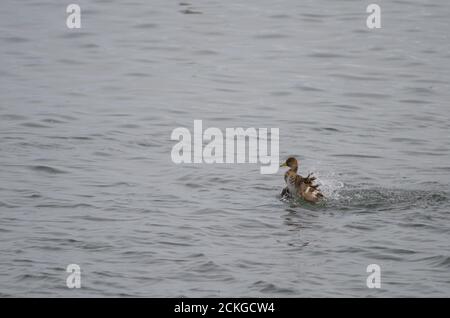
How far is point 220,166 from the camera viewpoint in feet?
50.9

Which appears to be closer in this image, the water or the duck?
the water

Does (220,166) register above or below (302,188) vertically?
above

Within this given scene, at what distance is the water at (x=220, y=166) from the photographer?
11000mm

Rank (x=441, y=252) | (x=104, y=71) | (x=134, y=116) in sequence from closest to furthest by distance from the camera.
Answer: (x=441, y=252) → (x=134, y=116) → (x=104, y=71)

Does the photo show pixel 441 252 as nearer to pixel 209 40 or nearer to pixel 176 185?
pixel 176 185

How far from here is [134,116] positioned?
723 inches

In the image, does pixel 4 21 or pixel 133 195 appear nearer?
pixel 133 195

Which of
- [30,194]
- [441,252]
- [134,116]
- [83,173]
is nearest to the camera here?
[441,252]

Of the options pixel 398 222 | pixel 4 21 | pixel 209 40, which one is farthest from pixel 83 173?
pixel 4 21

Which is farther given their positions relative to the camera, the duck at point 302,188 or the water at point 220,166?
the duck at point 302,188

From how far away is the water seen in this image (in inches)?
433

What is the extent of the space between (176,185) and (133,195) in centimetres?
87

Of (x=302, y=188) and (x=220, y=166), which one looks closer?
(x=302, y=188)
